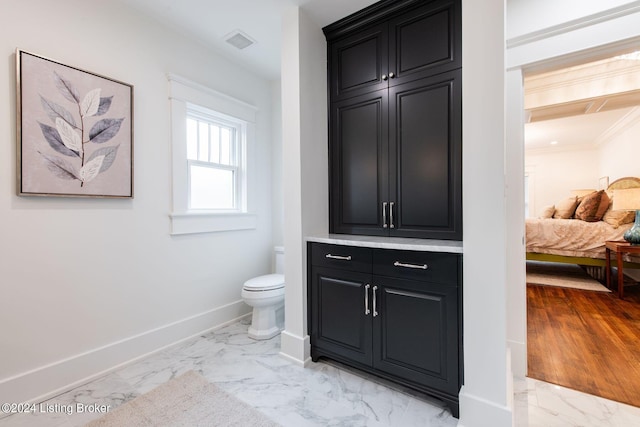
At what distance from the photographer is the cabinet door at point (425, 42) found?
5.85 feet

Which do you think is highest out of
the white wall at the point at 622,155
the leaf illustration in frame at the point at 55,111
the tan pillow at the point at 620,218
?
the white wall at the point at 622,155

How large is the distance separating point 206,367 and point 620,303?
460 cm

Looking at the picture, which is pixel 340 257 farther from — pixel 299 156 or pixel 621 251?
pixel 621 251

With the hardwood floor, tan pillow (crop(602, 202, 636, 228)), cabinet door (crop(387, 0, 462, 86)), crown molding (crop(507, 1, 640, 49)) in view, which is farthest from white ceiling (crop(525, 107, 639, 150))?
cabinet door (crop(387, 0, 462, 86))

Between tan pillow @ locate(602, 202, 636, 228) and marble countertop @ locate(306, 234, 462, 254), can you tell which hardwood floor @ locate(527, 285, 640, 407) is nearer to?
tan pillow @ locate(602, 202, 636, 228)

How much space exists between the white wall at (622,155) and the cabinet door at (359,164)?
5535 millimetres

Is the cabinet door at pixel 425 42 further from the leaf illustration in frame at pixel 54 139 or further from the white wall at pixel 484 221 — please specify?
the leaf illustration in frame at pixel 54 139

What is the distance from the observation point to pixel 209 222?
2658 mm

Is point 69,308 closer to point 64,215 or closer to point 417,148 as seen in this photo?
point 64,215

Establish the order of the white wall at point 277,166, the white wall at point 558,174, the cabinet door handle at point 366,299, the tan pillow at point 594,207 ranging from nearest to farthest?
the cabinet door handle at point 366,299
the white wall at point 277,166
the tan pillow at point 594,207
the white wall at point 558,174

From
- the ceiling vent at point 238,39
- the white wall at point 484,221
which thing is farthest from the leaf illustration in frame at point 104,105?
the white wall at point 484,221

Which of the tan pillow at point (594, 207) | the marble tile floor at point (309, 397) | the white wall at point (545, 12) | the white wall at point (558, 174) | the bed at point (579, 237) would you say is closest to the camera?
the marble tile floor at point (309, 397)

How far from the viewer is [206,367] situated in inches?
79.8

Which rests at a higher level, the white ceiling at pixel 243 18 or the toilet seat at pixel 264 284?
the white ceiling at pixel 243 18
